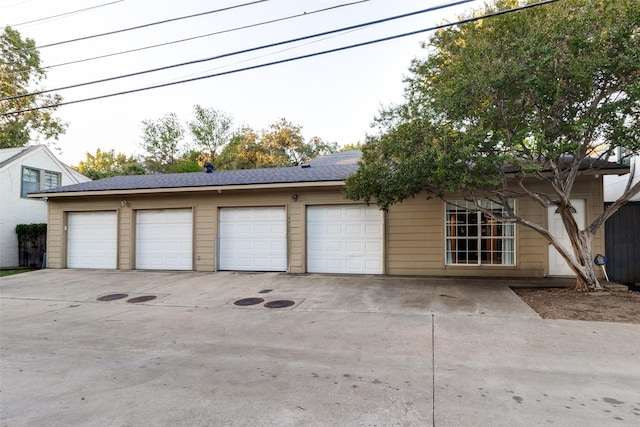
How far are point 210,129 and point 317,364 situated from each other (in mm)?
33926

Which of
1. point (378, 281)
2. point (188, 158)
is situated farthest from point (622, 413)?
point (188, 158)

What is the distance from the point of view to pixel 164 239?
35.6 ft

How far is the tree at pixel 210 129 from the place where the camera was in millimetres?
33750

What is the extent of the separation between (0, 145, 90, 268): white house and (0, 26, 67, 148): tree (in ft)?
23.8

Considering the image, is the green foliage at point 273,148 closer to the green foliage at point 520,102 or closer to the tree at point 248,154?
the tree at point 248,154

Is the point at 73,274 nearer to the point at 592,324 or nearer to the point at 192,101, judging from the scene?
the point at 592,324

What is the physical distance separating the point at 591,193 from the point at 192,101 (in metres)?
32.9

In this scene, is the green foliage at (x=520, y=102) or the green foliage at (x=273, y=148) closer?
the green foliage at (x=520, y=102)

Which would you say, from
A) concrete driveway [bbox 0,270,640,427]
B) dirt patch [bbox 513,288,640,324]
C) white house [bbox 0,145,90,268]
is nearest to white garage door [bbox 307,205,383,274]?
concrete driveway [bbox 0,270,640,427]

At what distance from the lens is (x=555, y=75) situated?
562 cm

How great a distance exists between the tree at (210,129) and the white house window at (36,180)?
1784 centimetres

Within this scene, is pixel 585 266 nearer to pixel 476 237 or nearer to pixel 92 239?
pixel 476 237

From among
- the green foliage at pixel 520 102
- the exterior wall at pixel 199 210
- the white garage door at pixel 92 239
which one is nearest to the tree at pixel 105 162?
the exterior wall at pixel 199 210

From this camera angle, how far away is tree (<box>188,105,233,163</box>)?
33750 millimetres
